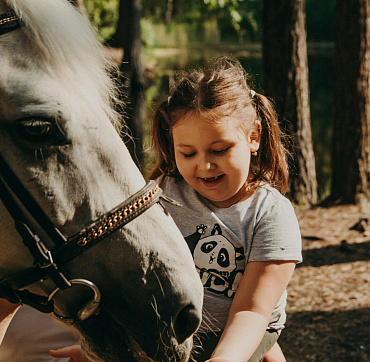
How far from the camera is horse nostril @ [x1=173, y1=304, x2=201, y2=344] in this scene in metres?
1.52

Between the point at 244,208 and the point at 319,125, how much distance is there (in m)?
12.9

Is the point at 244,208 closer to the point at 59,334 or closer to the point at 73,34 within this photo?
the point at 73,34

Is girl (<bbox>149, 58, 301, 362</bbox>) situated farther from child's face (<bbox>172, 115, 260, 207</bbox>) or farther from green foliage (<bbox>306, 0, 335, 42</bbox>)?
green foliage (<bbox>306, 0, 335, 42</bbox>)

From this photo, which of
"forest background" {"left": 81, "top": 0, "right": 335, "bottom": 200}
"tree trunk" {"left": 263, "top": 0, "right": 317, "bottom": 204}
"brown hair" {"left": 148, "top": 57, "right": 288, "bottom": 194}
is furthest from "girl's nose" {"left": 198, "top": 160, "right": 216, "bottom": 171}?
"forest background" {"left": 81, "top": 0, "right": 335, "bottom": 200}

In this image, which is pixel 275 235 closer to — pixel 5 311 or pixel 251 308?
pixel 251 308

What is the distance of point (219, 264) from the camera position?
1875 millimetres

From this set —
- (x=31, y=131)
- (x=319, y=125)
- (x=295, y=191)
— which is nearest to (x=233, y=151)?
(x=31, y=131)

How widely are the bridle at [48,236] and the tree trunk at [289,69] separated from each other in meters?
4.61

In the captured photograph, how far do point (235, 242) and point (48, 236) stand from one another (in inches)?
30.9

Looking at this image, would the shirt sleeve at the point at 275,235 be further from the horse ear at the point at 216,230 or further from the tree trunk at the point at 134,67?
the tree trunk at the point at 134,67

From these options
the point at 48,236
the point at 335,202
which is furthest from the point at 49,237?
the point at 335,202

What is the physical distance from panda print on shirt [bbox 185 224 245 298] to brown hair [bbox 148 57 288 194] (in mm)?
339

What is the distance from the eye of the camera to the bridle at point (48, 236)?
1394mm

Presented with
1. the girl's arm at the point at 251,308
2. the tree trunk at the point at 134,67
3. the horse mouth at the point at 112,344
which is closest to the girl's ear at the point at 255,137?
the girl's arm at the point at 251,308
